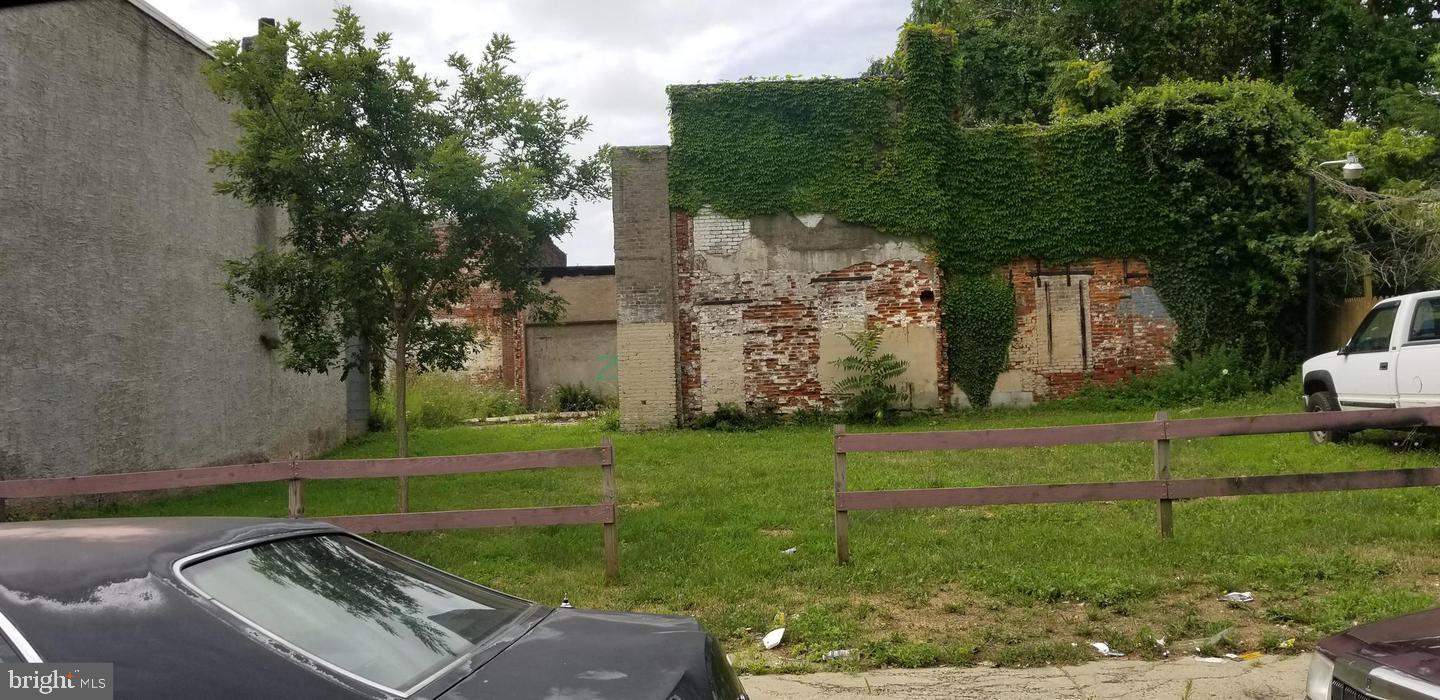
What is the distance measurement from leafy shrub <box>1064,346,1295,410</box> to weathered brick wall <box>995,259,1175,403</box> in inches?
12.3

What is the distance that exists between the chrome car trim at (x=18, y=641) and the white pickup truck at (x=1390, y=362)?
1200 cm

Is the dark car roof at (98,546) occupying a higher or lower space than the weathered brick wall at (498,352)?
lower

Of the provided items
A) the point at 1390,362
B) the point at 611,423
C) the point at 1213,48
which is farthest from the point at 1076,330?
the point at 1213,48

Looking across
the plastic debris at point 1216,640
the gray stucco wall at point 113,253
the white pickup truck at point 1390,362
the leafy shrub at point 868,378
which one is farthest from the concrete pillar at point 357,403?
the plastic debris at point 1216,640

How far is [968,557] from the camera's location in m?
7.82

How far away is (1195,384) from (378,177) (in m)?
14.7

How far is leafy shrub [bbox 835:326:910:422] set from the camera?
1889 cm

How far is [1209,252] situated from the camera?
19281 mm

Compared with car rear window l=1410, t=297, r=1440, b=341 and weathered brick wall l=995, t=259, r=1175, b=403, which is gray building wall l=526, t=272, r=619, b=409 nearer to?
weathered brick wall l=995, t=259, r=1175, b=403

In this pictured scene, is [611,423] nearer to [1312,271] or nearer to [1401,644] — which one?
[1312,271]

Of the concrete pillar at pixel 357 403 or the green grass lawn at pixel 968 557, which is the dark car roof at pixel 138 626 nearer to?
the green grass lawn at pixel 968 557

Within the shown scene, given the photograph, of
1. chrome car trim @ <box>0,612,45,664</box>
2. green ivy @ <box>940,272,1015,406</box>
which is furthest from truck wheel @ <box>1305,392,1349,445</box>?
chrome car trim @ <box>0,612,45,664</box>

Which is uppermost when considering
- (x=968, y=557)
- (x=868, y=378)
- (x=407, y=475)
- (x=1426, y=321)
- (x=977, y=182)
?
(x=977, y=182)

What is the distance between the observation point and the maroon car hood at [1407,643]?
3305mm
